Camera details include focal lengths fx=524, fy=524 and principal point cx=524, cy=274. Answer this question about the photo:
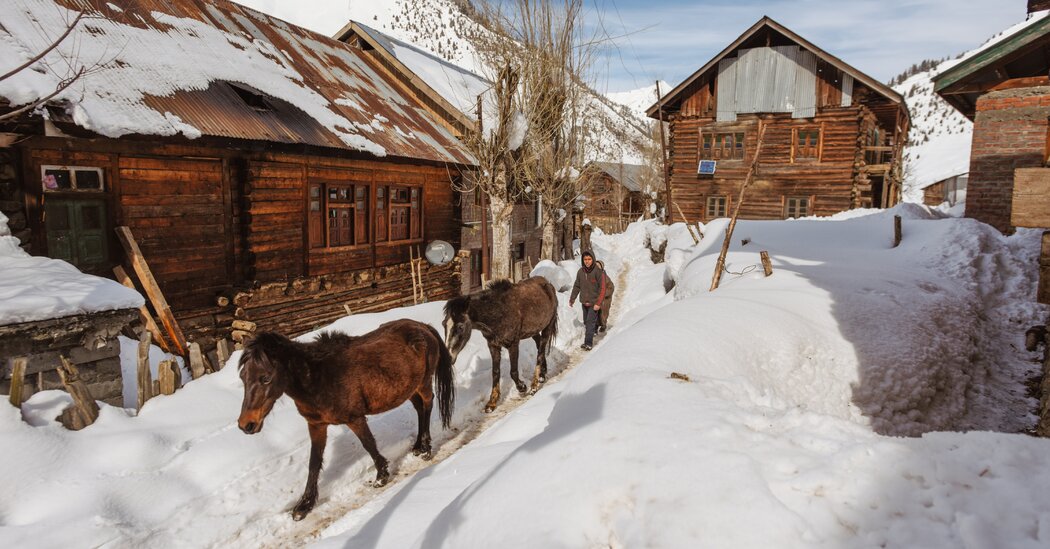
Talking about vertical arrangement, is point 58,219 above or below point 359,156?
below

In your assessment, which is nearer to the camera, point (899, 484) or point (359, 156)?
point (899, 484)

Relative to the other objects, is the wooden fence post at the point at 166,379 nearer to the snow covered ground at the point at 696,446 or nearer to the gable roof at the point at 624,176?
the snow covered ground at the point at 696,446

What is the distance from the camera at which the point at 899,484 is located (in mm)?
2289

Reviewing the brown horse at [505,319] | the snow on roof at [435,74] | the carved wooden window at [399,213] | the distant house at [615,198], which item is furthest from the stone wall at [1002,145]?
the distant house at [615,198]

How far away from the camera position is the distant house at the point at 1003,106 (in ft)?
25.0

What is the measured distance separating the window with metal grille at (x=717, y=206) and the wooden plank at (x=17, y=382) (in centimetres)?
2410

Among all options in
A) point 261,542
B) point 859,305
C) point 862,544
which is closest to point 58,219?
point 261,542

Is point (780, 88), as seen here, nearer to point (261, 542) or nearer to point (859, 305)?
point (859, 305)

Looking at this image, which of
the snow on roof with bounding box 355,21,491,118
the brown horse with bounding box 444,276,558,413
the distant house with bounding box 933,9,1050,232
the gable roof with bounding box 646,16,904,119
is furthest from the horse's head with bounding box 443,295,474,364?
the gable roof with bounding box 646,16,904,119

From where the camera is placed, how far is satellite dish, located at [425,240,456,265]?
48.3 feet

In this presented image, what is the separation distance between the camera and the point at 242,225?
9922 millimetres

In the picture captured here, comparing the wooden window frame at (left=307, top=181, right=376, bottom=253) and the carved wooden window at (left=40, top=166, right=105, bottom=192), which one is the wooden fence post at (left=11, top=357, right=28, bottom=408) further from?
the wooden window frame at (left=307, top=181, right=376, bottom=253)

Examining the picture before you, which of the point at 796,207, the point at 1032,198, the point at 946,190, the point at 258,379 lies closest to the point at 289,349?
the point at 258,379

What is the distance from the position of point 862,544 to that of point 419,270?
13385 mm
